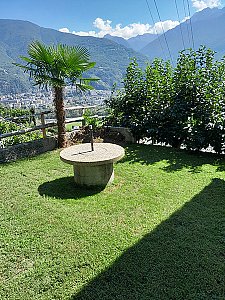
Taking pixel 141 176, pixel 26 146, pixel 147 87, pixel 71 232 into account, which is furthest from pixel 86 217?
pixel 147 87

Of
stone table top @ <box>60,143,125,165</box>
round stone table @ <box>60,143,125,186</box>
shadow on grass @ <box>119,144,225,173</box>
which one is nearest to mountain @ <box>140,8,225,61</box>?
shadow on grass @ <box>119,144,225,173</box>

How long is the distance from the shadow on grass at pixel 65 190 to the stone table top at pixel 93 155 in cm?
46

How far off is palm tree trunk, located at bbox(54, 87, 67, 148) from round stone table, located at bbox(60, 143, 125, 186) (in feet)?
7.37

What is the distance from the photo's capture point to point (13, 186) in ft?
14.2

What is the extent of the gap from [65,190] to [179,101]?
12.1ft

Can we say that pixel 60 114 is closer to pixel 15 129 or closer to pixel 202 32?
pixel 15 129

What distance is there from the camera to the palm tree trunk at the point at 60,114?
21.1ft

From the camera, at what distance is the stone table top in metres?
4.03

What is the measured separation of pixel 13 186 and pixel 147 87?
432 cm

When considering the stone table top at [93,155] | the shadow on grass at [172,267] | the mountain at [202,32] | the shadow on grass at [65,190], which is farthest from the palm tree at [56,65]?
the mountain at [202,32]

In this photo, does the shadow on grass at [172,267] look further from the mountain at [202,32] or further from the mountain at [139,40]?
the mountain at [139,40]

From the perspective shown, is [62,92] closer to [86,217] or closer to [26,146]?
[26,146]

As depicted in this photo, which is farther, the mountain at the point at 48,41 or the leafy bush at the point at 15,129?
the mountain at the point at 48,41

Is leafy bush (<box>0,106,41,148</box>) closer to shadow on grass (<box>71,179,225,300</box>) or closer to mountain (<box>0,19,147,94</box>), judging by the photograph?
shadow on grass (<box>71,179,225,300</box>)
